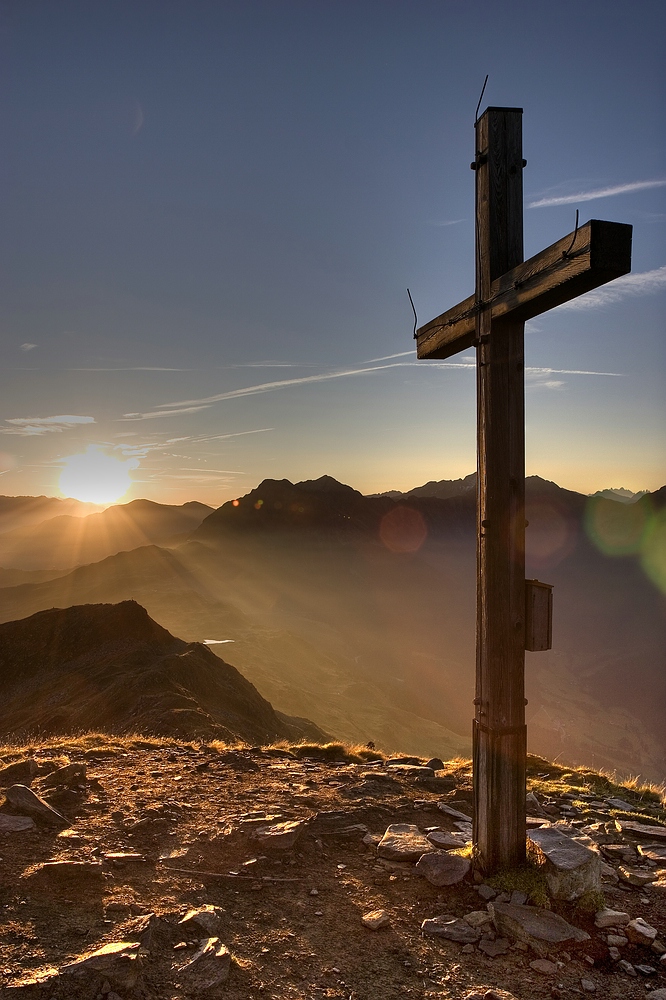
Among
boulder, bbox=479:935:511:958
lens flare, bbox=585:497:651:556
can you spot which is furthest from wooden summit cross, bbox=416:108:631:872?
lens flare, bbox=585:497:651:556

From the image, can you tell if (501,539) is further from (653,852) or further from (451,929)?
(653,852)

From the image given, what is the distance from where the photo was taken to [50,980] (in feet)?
9.20

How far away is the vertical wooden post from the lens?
14.5ft

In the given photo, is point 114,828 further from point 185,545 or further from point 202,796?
point 185,545

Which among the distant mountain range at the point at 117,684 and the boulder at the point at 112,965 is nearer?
the boulder at the point at 112,965

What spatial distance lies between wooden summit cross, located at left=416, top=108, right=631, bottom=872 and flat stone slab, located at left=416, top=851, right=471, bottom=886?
17 cm

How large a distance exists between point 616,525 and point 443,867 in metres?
199

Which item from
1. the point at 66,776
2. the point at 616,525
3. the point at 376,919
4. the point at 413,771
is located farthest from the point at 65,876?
the point at 616,525

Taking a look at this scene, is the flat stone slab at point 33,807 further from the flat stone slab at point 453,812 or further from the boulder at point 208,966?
the flat stone slab at point 453,812

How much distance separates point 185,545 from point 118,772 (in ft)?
439

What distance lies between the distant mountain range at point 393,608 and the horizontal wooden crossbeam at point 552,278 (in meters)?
50.4

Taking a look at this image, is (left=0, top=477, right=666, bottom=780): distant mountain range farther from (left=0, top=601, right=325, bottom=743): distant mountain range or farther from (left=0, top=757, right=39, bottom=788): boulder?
(left=0, top=757, right=39, bottom=788): boulder

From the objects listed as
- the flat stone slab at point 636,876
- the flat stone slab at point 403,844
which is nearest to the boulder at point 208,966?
the flat stone slab at point 403,844

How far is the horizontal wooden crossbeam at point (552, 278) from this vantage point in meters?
3.58
